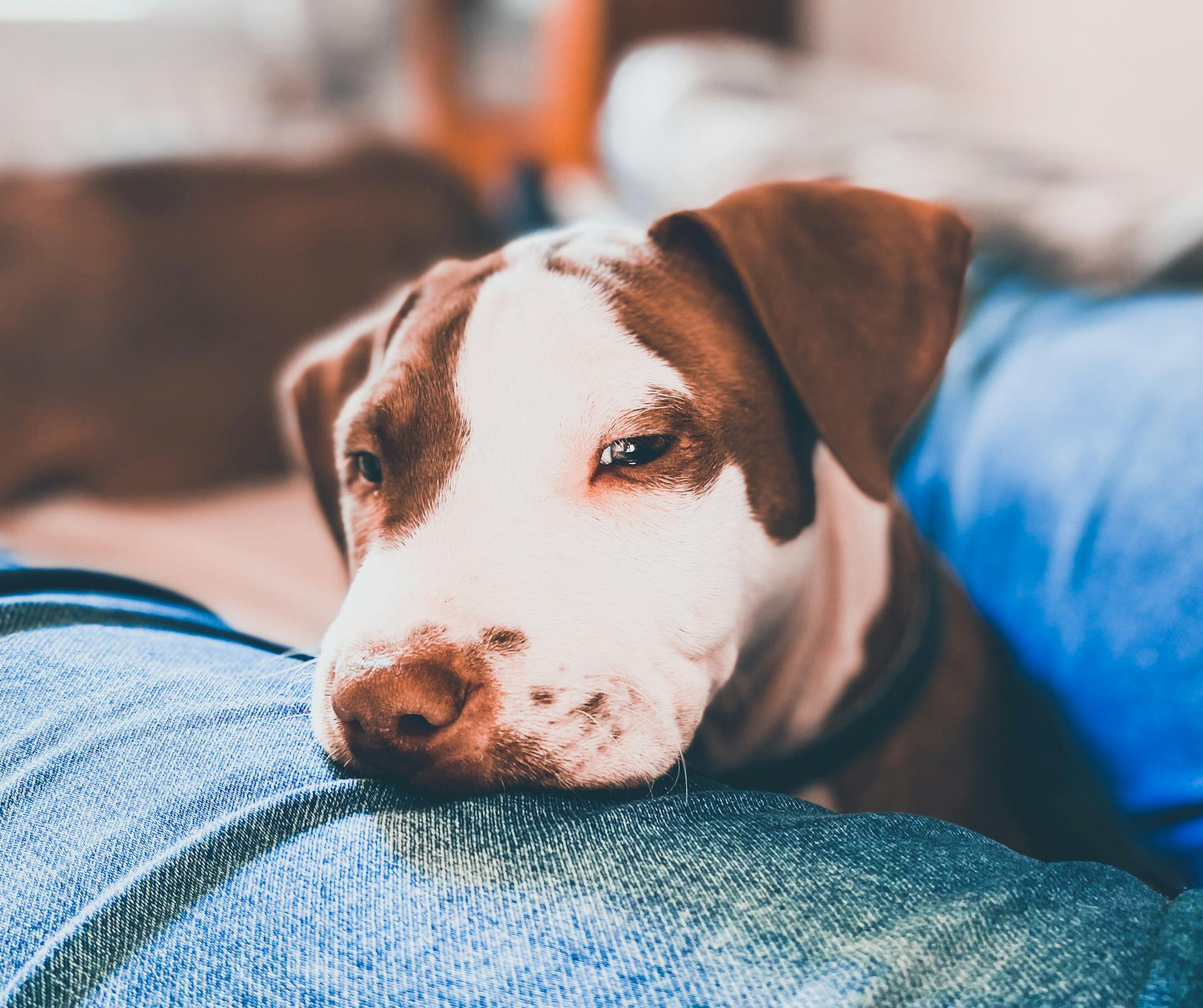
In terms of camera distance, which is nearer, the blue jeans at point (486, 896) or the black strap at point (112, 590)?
the blue jeans at point (486, 896)

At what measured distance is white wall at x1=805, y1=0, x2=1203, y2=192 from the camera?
2781 millimetres

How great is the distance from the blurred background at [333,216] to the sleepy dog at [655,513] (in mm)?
696

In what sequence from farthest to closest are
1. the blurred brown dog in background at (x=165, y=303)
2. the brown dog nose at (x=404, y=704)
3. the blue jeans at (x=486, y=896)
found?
the blurred brown dog in background at (x=165, y=303), the brown dog nose at (x=404, y=704), the blue jeans at (x=486, y=896)

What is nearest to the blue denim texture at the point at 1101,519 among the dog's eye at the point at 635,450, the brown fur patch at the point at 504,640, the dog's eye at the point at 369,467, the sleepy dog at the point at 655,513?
the sleepy dog at the point at 655,513

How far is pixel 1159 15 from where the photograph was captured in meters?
2.81

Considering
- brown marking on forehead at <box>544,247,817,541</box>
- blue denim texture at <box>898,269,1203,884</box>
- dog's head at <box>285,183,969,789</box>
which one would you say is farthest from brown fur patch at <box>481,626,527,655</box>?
blue denim texture at <box>898,269,1203,884</box>

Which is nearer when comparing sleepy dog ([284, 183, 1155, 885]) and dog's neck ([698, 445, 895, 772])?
sleepy dog ([284, 183, 1155, 885])

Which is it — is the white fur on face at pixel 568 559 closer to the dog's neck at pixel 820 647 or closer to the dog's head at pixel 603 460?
the dog's head at pixel 603 460

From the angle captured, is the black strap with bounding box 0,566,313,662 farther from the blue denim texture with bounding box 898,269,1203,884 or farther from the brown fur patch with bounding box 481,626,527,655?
the blue denim texture with bounding box 898,269,1203,884

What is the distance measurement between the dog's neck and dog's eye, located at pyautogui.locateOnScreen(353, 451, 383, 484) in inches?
20.5

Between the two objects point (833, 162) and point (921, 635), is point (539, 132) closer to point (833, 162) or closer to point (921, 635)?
point (833, 162)

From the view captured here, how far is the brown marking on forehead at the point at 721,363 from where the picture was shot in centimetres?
99

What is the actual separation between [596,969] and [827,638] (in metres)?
0.73

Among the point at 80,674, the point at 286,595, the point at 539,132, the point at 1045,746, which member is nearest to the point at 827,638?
the point at 1045,746
